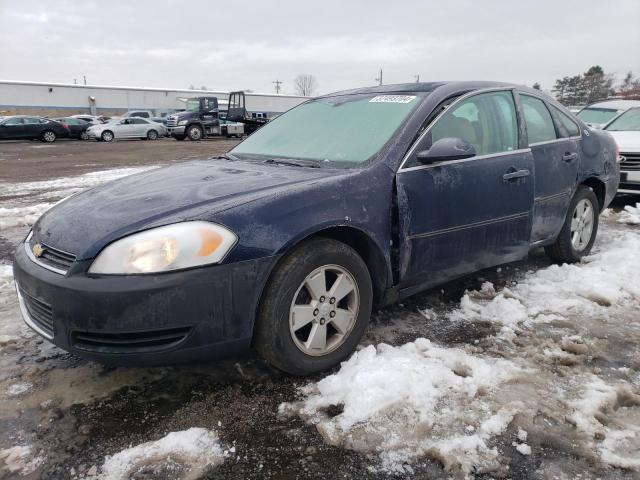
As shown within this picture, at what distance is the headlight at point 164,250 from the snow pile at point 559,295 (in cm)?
185

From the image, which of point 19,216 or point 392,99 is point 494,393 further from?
point 19,216

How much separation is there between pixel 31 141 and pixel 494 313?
29.5 m

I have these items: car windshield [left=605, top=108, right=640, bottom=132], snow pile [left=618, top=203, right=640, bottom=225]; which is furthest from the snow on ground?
car windshield [left=605, top=108, right=640, bottom=132]

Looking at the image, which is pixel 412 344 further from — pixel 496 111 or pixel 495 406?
pixel 496 111

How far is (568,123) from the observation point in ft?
14.0

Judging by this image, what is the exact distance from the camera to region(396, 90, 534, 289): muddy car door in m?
2.90

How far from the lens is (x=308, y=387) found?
2.49 metres

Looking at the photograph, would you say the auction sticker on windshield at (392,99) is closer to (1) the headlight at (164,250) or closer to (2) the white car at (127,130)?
(1) the headlight at (164,250)

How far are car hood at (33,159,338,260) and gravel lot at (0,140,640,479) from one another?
0.77 m

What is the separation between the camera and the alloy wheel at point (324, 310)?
248 cm

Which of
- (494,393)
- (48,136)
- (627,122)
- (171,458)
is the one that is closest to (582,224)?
(494,393)

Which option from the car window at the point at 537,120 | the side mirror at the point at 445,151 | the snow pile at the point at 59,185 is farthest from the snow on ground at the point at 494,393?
the snow pile at the point at 59,185

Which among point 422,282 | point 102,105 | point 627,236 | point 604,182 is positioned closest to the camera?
point 422,282

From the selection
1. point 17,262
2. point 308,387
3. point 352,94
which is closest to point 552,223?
point 352,94
